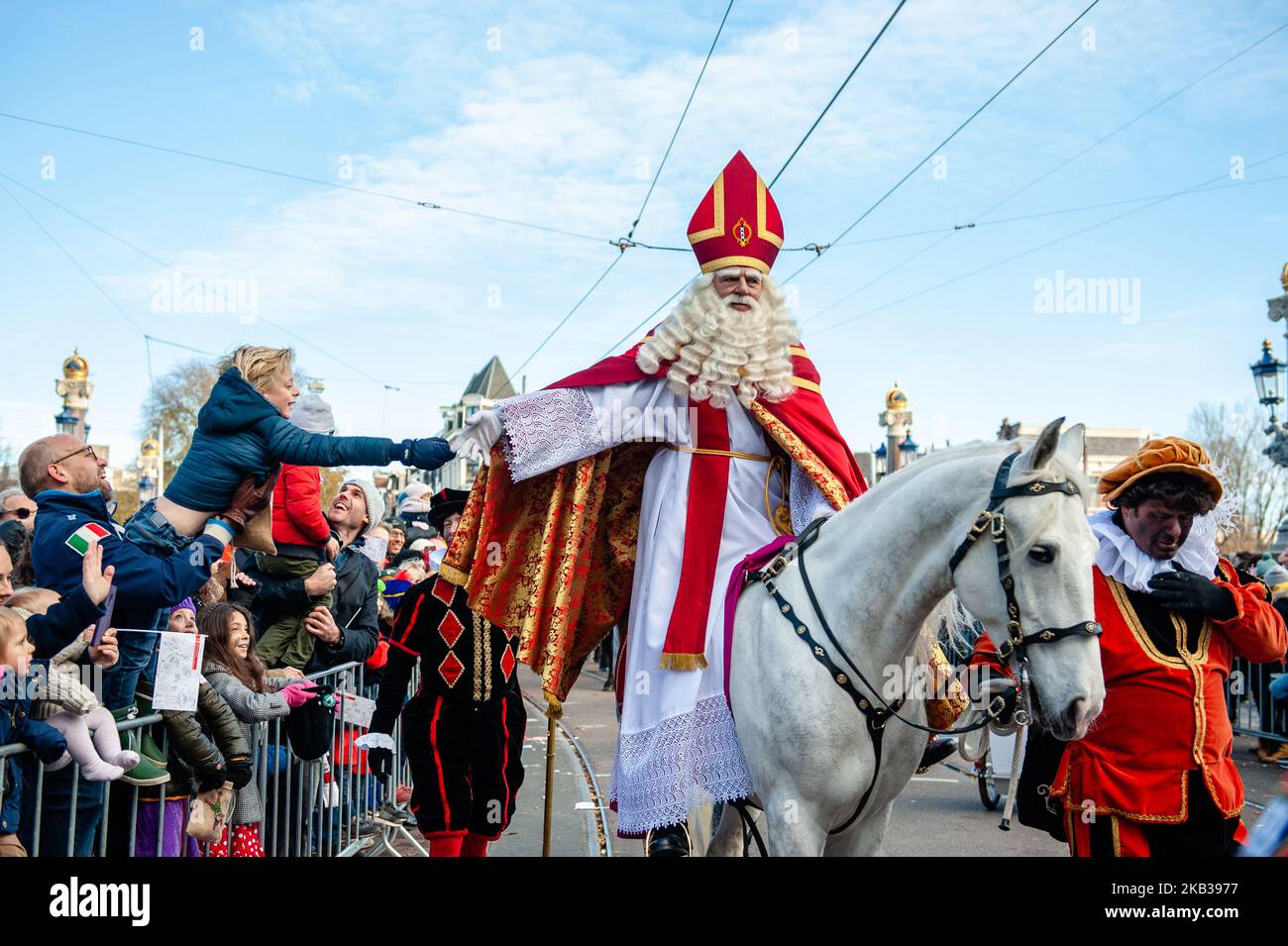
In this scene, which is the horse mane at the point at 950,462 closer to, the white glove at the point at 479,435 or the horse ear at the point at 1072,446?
the horse ear at the point at 1072,446

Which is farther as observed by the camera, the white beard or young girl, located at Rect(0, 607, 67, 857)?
the white beard

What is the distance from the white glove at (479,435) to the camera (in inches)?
167

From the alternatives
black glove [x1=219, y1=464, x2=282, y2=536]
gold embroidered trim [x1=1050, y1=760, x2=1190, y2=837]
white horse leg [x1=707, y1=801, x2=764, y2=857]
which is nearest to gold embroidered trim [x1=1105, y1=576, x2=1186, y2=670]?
gold embroidered trim [x1=1050, y1=760, x2=1190, y2=837]

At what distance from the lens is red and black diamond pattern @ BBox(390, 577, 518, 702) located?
5.20m

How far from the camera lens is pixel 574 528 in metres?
4.44

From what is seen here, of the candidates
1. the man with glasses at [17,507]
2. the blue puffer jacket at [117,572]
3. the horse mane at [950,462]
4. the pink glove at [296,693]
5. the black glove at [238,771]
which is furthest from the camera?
the man with glasses at [17,507]

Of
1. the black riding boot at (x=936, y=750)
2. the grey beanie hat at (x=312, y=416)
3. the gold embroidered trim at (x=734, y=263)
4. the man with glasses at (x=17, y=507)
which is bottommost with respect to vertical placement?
the black riding boot at (x=936, y=750)

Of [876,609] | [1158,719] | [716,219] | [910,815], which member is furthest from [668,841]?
[910,815]

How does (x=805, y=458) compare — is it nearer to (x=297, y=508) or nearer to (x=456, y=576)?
(x=456, y=576)

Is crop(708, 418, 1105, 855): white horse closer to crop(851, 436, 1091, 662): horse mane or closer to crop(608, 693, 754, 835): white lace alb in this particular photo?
crop(851, 436, 1091, 662): horse mane

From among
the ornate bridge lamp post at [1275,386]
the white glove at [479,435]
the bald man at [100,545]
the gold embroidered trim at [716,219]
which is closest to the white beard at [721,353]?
the gold embroidered trim at [716,219]

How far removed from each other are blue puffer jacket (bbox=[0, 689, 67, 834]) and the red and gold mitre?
3.02 metres

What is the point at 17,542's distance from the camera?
6328 millimetres
